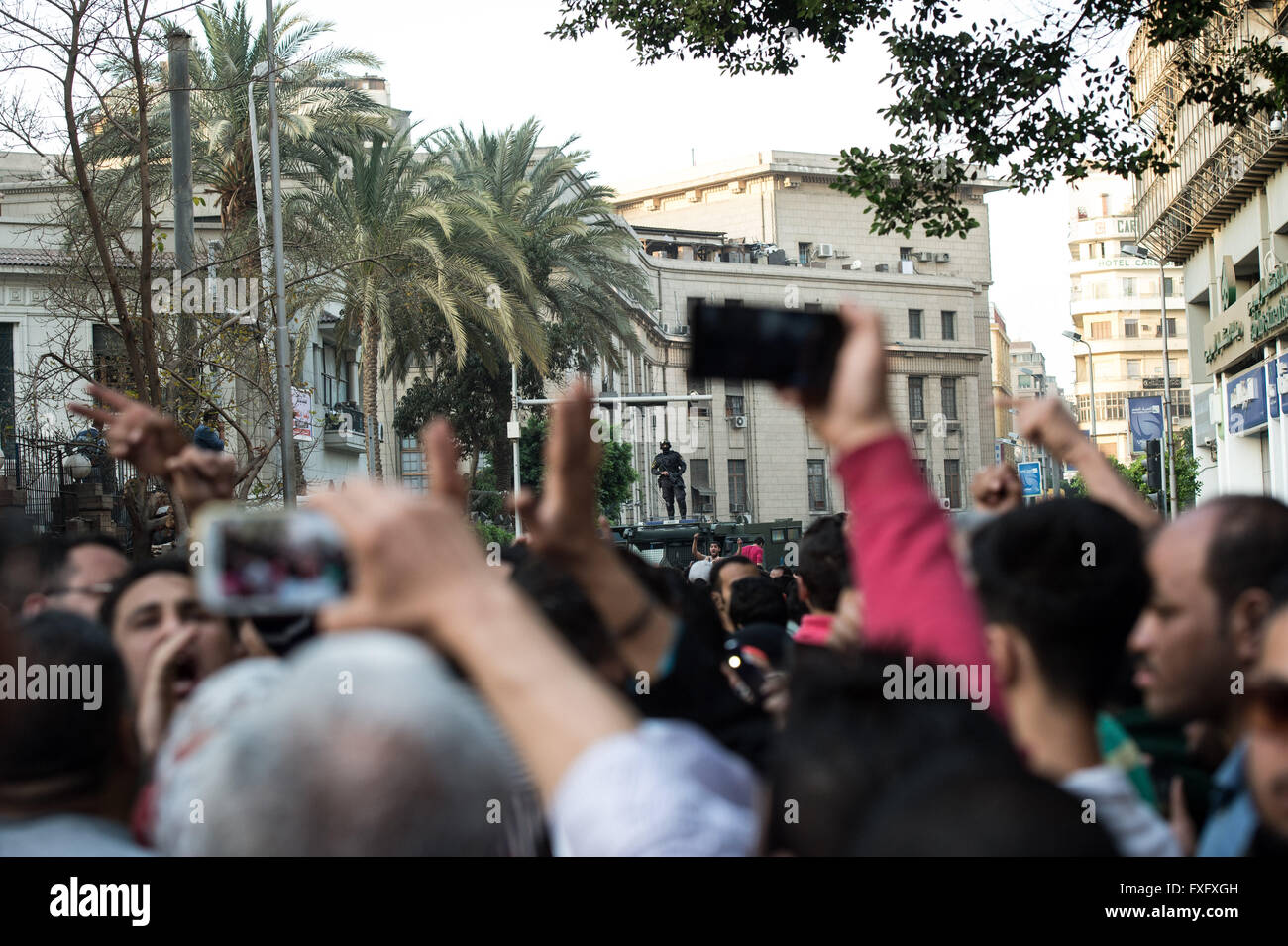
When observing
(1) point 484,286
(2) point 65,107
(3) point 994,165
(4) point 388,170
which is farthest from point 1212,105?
(4) point 388,170

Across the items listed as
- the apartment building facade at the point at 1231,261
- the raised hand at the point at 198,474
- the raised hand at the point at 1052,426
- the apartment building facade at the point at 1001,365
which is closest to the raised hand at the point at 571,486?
the raised hand at the point at 198,474

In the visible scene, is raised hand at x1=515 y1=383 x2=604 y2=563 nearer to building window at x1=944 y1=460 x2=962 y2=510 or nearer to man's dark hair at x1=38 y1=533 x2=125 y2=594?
man's dark hair at x1=38 y1=533 x2=125 y2=594

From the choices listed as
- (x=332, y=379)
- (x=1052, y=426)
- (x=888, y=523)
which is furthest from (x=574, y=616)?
(x=332, y=379)

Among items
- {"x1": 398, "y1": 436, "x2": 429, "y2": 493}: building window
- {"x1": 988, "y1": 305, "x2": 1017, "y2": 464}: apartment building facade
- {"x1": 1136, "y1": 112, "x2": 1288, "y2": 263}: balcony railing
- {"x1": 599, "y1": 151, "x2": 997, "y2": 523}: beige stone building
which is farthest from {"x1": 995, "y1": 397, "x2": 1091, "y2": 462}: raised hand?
{"x1": 988, "y1": 305, "x2": 1017, "y2": 464}: apartment building facade

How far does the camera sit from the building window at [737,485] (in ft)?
235

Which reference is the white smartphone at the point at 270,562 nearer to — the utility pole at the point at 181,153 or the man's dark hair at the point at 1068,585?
the man's dark hair at the point at 1068,585

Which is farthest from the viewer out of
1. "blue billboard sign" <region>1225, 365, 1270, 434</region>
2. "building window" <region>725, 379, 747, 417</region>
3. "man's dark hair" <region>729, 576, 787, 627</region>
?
"building window" <region>725, 379, 747, 417</region>

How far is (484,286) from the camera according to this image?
24750mm

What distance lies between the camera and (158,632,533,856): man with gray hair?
5.03 feet

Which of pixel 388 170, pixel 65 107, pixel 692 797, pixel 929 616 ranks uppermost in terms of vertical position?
pixel 388 170

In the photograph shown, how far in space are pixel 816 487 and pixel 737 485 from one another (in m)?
4.86

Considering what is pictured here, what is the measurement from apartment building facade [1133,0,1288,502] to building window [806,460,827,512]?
35.9 m
